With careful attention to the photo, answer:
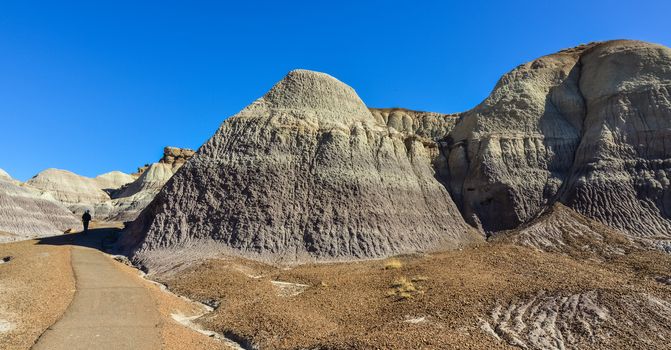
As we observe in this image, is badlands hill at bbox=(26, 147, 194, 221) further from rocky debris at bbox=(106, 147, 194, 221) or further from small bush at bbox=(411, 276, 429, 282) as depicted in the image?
small bush at bbox=(411, 276, 429, 282)

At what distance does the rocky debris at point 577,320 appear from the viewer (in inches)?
404

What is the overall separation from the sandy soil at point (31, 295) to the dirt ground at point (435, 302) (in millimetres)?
3873

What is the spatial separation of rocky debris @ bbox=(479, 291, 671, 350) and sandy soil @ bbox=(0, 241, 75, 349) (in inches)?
414

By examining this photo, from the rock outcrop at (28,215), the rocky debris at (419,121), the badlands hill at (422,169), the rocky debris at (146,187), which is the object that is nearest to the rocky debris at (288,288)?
the badlands hill at (422,169)

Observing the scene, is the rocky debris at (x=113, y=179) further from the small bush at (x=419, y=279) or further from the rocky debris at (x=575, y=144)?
the small bush at (x=419, y=279)

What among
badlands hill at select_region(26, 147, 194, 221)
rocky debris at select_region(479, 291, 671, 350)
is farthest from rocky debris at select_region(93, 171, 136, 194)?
rocky debris at select_region(479, 291, 671, 350)

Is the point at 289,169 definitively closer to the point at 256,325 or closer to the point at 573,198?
the point at 256,325

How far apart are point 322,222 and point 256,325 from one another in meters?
13.3

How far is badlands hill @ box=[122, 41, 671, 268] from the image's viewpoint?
81.4ft

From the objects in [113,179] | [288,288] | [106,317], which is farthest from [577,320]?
[113,179]

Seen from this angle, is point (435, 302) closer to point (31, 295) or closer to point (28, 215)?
point (31, 295)

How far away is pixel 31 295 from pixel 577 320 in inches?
592

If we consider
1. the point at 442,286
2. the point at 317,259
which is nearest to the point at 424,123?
the point at 317,259

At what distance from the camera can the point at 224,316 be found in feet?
43.6
